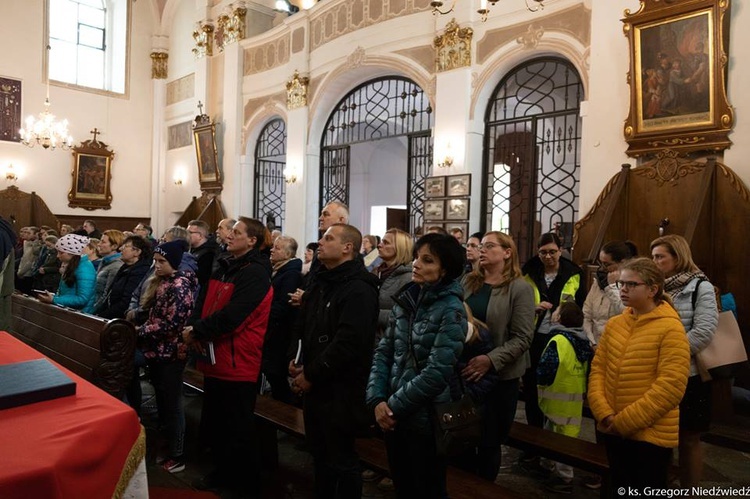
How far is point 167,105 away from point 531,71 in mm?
11623

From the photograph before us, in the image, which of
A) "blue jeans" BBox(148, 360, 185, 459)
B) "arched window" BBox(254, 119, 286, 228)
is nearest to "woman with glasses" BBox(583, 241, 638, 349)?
"blue jeans" BBox(148, 360, 185, 459)

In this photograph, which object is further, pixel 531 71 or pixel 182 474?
pixel 531 71

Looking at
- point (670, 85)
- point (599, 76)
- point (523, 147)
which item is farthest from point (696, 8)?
point (523, 147)

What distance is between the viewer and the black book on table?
5.35ft

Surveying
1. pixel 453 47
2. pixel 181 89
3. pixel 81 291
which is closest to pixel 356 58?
pixel 453 47

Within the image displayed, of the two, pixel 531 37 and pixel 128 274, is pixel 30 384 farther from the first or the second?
pixel 531 37

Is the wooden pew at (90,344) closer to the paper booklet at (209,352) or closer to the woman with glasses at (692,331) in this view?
the paper booklet at (209,352)

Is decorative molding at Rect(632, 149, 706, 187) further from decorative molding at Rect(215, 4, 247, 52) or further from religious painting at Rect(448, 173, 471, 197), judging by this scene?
decorative molding at Rect(215, 4, 247, 52)

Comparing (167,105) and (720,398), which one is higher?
(167,105)

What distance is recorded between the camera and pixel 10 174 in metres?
14.3

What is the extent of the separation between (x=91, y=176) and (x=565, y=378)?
1548 centimetres

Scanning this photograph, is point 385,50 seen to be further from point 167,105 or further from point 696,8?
point 167,105

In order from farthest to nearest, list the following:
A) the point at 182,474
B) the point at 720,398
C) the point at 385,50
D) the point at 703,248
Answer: the point at 385,50 → the point at 703,248 → the point at 720,398 → the point at 182,474

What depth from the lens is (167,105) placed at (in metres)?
16.4
